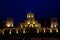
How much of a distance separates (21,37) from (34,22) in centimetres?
1014

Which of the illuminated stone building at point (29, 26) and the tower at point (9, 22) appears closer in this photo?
the illuminated stone building at point (29, 26)

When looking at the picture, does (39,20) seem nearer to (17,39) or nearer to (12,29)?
(12,29)

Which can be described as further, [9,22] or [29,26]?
[29,26]

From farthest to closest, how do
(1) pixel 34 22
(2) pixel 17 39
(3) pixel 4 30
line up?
(1) pixel 34 22 < (3) pixel 4 30 < (2) pixel 17 39

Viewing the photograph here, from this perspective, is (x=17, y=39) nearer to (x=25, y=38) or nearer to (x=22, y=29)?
(x=25, y=38)

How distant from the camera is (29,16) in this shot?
36.1 meters

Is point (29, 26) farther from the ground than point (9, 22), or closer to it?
closer to it

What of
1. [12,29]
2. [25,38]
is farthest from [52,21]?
[25,38]

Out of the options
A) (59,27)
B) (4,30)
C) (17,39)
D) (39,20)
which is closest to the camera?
(17,39)

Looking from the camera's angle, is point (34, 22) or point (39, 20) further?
point (39, 20)

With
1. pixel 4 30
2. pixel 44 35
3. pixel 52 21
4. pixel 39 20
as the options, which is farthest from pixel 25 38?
pixel 39 20

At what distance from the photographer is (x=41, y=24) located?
35.2m

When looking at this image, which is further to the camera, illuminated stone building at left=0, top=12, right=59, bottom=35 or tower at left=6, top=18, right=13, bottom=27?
tower at left=6, top=18, right=13, bottom=27

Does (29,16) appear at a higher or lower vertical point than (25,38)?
higher
